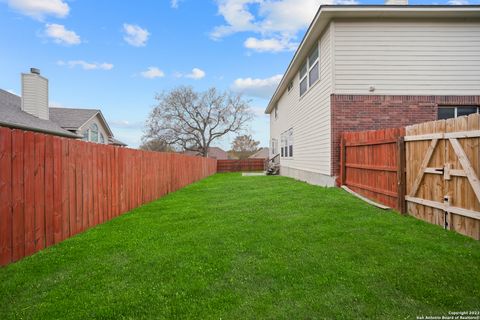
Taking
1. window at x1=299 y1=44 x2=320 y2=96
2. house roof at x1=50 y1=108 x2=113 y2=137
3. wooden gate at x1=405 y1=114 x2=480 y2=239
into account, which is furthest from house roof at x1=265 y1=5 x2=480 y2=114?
house roof at x1=50 y1=108 x2=113 y2=137

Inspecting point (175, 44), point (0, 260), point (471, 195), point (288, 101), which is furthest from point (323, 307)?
point (175, 44)

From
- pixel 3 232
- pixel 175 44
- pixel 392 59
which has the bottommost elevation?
pixel 3 232

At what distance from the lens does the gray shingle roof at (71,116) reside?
20312 millimetres

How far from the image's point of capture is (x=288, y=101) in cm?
1578

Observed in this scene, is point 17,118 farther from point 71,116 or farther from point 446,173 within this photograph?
point 446,173

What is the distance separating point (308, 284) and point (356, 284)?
455mm

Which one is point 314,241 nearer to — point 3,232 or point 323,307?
point 323,307

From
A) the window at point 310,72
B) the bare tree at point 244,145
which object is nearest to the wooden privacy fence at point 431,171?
the window at point 310,72

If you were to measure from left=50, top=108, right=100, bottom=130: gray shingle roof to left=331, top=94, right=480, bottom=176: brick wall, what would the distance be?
18502mm

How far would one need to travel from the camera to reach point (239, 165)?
96.5 feet

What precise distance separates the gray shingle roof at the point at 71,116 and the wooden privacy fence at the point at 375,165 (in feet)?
62.5

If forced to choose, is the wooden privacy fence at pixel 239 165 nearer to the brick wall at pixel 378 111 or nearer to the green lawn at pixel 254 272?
the brick wall at pixel 378 111

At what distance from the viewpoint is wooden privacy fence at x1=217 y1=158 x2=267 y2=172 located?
95.6ft

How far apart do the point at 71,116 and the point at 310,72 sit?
1872 centimetres
